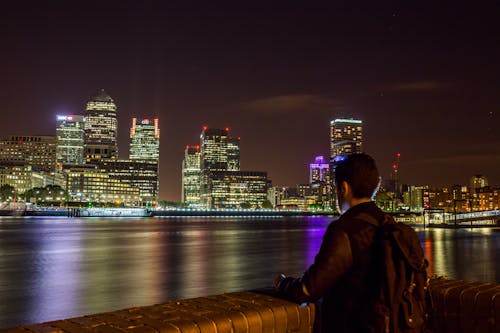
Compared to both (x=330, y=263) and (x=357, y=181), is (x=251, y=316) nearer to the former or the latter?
(x=330, y=263)

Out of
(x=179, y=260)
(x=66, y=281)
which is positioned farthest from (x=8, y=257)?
(x=66, y=281)

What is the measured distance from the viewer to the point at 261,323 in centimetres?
493

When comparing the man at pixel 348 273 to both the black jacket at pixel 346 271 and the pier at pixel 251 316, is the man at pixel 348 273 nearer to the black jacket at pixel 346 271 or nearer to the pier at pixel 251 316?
the black jacket at pixel 346 271

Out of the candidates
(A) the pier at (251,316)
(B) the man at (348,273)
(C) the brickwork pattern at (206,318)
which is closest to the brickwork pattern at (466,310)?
(A) the pier at (251,316)

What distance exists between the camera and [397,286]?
3.95m

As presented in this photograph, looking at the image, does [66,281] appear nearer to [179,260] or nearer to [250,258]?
[179,260]

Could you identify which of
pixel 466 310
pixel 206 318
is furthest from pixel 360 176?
pixel 466 310

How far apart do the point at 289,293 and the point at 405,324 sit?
3.54ft

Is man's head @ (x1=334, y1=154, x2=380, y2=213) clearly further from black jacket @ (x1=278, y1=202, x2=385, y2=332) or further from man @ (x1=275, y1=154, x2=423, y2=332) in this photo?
black jacket @ (x1=278, y1=202, x2=385, y2=332)

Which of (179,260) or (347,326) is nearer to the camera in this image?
(347,326)

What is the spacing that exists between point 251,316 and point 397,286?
1.55 meters

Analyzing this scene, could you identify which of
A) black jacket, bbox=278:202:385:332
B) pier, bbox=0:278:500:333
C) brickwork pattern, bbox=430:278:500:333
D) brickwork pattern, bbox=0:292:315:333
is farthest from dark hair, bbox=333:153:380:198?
brickwork pattern, bbox=430:278:500:333

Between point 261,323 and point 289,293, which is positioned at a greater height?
point 289,293

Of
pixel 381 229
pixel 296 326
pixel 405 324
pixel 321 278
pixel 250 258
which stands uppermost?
pixel 381 229
